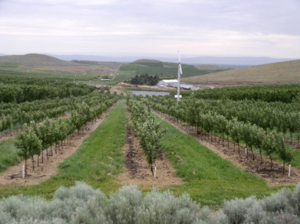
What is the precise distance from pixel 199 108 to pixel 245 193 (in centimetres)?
1591

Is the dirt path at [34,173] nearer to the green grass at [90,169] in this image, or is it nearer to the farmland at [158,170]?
the farmland at [158,170]

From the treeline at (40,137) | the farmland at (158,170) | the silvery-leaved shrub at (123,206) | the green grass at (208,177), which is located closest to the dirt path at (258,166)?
the farmland at (158,170)

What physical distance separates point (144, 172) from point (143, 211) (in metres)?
10.2

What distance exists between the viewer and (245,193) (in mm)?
12016

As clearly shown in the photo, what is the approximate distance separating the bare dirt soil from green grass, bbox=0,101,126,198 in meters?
0.58

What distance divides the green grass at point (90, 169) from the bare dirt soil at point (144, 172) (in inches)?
22.9

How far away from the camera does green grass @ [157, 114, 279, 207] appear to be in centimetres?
1195

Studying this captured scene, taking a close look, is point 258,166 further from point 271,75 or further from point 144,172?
point 271,75

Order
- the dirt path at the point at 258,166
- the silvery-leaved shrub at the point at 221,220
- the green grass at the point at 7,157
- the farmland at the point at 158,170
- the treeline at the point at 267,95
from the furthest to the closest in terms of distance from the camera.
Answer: the treeline at the point at 267,95 < the green grass at the point at 7,157 < the dirt path at the point at 258,166 < the farmland at the point at 158,170 < the silvery-leaved shrub at the point at 221,220

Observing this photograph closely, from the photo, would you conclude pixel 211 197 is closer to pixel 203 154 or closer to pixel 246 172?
pixel 246 172

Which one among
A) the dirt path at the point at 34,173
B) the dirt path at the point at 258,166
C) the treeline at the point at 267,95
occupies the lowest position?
the dirt path at the point at 34,173

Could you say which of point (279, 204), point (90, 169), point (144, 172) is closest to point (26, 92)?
→ point (90, 169)

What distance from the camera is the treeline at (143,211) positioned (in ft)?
20.0

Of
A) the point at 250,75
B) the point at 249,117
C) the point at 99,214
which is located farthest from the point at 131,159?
the point at 250,75
